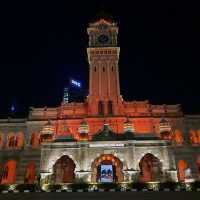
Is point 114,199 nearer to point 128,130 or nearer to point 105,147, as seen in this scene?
point 105,147

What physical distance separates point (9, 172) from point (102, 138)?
2443cm

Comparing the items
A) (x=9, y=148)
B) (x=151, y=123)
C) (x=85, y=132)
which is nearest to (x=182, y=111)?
(x=151, y=123)

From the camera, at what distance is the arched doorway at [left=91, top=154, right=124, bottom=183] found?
44.4m

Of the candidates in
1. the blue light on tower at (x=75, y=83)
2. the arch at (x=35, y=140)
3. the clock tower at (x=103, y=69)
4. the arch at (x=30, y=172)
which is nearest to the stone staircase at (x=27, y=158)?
the arch at (x=30, y=172)

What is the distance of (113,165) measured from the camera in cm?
4628

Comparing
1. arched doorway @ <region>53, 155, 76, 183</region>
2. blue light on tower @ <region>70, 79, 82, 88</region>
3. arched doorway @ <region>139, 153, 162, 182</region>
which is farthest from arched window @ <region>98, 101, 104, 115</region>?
blue light on tower @ <region>70, 79, 82, 88</region>

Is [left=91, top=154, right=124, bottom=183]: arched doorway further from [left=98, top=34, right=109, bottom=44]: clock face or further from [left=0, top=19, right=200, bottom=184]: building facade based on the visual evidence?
[left=98, top=34, right=109, bottom=44]: clock face

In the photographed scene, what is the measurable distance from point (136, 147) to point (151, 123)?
631 inches

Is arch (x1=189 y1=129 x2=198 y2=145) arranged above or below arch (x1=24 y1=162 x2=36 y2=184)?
above

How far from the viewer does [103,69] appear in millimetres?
66875

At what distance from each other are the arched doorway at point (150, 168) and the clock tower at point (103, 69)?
14.3 m

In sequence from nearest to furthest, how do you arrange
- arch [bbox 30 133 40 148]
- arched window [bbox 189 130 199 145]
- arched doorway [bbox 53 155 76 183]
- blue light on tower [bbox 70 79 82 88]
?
arched doorway [bbox 53 155 76 183] < arch [bbox 30 133 40 148] < arched window [bbox 189 130 199 145] < blue light on tower [bbox 70 79 82 88]

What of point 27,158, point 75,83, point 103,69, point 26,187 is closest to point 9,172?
point 27,158

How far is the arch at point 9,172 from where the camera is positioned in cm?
5866
